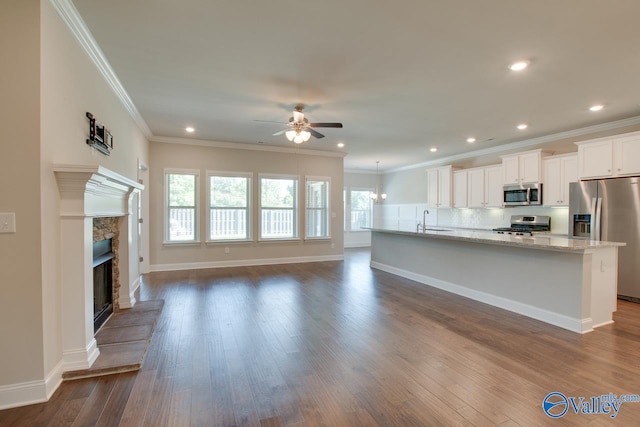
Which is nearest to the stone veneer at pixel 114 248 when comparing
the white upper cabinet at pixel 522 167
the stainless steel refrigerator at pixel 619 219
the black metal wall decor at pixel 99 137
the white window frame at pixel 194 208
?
the black metal wall decor at pixel 99 137

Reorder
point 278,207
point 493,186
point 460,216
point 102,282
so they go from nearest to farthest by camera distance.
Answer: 1. point 102,282
2. point 493,186
3. point 278,207
4. point 460,216

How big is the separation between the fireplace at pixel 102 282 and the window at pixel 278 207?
3.59m

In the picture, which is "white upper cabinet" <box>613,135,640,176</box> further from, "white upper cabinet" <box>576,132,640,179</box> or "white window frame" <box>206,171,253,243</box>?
"white window frame" <box>206,171,253,243</box>

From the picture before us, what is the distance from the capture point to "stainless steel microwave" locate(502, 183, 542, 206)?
18.8 ft

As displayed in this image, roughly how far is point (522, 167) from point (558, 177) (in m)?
0.66

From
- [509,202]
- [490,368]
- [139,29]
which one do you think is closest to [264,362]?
[490,368]

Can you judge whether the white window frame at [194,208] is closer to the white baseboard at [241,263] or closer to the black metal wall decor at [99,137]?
the white baseboard at [241,263]

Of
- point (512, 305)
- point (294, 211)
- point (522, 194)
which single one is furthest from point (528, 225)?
point (294, 211)

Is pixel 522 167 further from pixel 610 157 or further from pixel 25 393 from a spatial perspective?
pixel 25 393

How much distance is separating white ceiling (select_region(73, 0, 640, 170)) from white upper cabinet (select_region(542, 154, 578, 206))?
65cm

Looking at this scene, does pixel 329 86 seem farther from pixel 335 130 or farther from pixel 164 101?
pixel 164 101

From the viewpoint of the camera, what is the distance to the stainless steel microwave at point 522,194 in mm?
5723

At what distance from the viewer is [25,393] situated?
1979 millimetres

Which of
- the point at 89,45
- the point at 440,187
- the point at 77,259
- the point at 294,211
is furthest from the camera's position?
the point at 440,187
